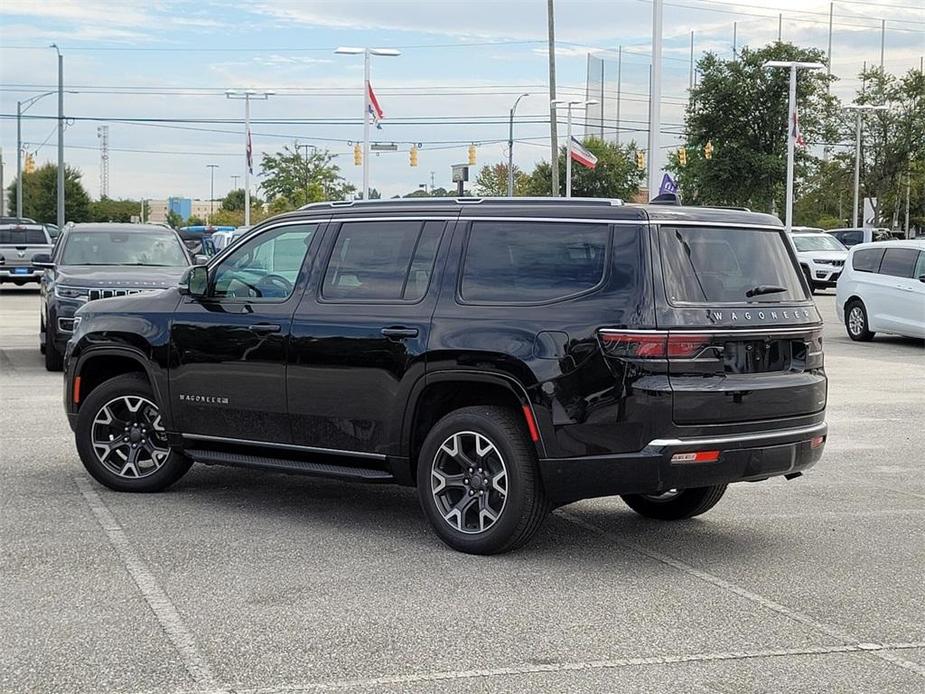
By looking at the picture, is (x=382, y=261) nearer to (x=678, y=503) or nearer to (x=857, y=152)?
(x=678, y=503)

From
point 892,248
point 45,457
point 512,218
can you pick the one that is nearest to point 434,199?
point 512,218

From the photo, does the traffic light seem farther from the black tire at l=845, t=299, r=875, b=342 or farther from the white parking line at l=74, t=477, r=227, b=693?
the white parking line at l=74, t=477, r=227, b=693

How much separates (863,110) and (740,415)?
55.2 meters

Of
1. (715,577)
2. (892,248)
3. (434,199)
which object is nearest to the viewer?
(715,577)

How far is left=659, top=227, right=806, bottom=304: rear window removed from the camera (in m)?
6.62

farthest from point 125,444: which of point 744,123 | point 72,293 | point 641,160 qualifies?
point 641,160

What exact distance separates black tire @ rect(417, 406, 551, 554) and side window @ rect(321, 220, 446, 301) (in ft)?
2.64

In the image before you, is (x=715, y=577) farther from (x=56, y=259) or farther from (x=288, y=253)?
(x=56, y=259)

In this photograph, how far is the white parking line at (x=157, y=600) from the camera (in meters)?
4.97

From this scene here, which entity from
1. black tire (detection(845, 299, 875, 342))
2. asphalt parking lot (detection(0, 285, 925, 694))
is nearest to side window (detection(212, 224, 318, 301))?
asphalt parking lot (detection(0, 285, 925, 694))

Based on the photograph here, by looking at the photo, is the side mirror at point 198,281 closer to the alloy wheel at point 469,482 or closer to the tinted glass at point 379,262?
the tinted glass at point 379,262

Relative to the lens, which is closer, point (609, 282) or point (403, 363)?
point (609, 282)

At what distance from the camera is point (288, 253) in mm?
7934

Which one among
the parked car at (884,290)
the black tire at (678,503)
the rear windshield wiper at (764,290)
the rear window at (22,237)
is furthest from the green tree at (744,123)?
the rear windshield wiper at (764,290)
